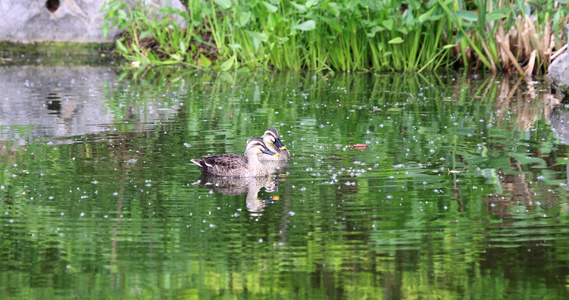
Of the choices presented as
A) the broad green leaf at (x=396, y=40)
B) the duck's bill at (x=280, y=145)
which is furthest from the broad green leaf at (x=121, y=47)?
the duck's bill at (x=280, y=145)

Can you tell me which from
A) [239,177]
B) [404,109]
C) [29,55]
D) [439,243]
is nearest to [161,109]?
[404,109]

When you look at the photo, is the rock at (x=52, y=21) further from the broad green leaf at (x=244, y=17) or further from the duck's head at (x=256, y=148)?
the duck's head at (x=256, y=148)

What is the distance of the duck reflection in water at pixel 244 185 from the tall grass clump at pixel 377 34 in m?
7.06

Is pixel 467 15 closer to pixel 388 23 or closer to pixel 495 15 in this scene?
pixel 495 15

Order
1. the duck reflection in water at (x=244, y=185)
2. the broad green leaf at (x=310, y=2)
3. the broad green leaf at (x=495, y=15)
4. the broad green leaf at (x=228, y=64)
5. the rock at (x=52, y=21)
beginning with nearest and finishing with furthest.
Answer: the duck reflection in water at (x=244, y=185)
the broad green leaf at (x=310, y=2)
the broad green leaf at (x=495, y=15)
the broad green leaf at (x=228, y=64)
the rock at (x=52, y=21)

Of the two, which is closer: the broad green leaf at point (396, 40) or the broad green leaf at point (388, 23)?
the broad green leaf at point (388, 23)

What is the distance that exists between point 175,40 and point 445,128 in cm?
896

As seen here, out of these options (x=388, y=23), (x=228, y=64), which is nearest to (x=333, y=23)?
(x=388, y=23)

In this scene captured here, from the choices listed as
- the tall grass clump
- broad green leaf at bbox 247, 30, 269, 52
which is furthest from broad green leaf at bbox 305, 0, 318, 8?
broad green leaf at bbox 247, 30, 269, 52

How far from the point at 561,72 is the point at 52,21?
12.6 m

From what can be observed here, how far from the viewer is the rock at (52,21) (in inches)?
811

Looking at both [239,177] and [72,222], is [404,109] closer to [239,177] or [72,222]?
[239,177]

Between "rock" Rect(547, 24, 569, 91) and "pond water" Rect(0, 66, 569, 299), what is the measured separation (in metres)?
0.59

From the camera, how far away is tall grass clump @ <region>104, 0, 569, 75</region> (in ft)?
49.8
